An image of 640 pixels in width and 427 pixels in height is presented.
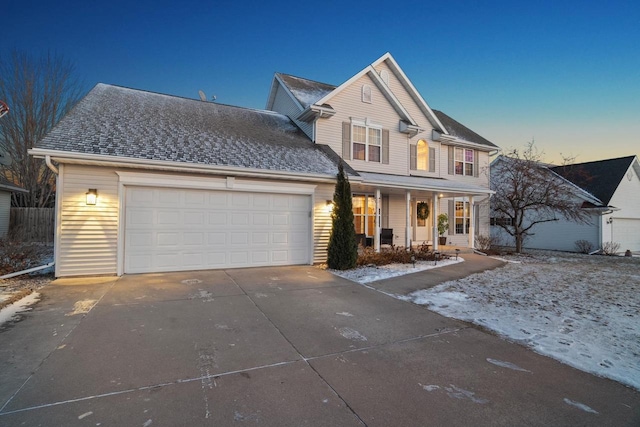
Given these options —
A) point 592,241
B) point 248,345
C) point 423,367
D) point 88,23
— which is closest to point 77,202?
point 248,345

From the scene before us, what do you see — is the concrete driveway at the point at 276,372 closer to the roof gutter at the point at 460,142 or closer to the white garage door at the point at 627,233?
the roof gutter at the point at 460,142

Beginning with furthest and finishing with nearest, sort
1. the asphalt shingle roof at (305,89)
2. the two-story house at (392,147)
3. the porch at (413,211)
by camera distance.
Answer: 1. the asphalt shingle roof at (305,89)
2. the two-story house at (392,147)
3. the porch at (413,211)

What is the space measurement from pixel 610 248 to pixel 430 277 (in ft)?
51.3

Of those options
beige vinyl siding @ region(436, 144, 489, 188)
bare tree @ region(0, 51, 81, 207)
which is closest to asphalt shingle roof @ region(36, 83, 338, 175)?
beige vinyl siding @ region(436, 144, 489, 188)

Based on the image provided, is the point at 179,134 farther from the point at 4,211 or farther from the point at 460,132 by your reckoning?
the point at 460,132

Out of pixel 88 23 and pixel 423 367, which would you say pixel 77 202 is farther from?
pixel 88 23

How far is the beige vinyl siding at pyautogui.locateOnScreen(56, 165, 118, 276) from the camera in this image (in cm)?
693

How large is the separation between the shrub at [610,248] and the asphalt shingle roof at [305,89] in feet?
56.2

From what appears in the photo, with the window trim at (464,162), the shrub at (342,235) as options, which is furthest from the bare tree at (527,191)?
the shrub at (342,235)

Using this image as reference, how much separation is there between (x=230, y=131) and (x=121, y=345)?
821cm

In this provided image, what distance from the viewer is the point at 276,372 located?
3051 mm

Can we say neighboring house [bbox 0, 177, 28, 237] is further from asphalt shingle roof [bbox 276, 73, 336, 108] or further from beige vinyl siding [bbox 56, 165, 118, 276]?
asphalt shingle roof [bbox 276, 73, 336, 108]

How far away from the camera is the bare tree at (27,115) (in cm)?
1692

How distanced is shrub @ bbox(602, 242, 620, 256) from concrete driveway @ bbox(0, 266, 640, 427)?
17.6m
